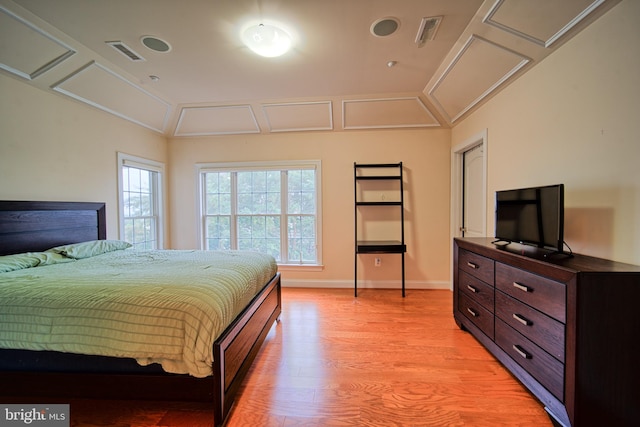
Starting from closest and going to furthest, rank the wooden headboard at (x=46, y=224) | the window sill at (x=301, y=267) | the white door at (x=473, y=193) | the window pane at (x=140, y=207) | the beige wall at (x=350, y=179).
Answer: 1. the wooden headboard at (x=46, y=224)
2. the white door at (x=473, y=193)
3. the window pane at (x=140, y=207)
4. the beige wall at (x=350, y=179)
5. the window sill at (x=301, y=267)

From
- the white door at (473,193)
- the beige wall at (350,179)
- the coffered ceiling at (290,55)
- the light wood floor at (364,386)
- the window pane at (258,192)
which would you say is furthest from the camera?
the window pane at (258,192)

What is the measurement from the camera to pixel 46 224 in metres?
2.28

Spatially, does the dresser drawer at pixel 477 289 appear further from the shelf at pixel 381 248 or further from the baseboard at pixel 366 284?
the baseboard at pixel 366 284

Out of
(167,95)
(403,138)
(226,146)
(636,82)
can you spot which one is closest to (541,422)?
(636,82)

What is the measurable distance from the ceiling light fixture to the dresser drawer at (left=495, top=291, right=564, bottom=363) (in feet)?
8.63

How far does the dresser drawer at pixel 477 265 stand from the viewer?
1930mm

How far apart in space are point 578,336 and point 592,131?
1301 mm

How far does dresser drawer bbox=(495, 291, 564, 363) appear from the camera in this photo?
130 centimetres

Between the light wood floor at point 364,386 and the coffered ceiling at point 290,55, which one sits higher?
the coffered ceiling at point 290,55

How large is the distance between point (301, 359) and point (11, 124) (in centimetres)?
326

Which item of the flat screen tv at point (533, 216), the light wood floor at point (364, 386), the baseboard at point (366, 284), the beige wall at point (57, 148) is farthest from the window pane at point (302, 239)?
the flat screen tv at point (533, 216)

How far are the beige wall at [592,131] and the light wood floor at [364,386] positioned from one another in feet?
3.74

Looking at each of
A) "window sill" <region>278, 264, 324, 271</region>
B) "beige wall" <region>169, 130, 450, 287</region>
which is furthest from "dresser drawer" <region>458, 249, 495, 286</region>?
"window sill" <region>278, 264, 324, 271</region>

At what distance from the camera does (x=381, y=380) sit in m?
1.71
